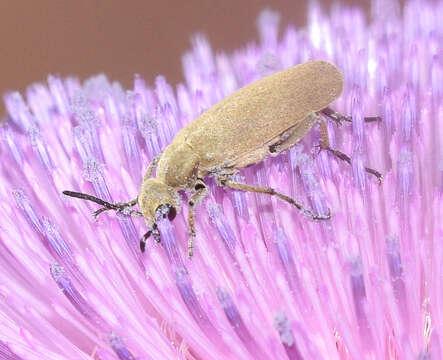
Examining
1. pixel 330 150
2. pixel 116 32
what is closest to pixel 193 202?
pixel 330 150

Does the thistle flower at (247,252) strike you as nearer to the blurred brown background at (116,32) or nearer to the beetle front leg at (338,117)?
the beetle front leg at (338,117)

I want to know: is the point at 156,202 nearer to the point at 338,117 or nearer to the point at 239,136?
the point at 239,136

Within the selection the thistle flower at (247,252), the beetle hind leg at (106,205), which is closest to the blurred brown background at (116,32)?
the thistle flower at (247,252)

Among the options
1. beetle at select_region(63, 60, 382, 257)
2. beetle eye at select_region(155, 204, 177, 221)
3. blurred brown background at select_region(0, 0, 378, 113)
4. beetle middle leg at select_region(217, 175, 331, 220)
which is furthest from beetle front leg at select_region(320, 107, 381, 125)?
blurred brown background at select_region(0, 0, 378, 113)

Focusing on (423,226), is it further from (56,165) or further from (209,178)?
(56,165)

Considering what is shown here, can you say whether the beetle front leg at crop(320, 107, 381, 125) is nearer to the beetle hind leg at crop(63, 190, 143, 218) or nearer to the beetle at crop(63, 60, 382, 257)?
the beetle at crop(63, 60, 382, 257)

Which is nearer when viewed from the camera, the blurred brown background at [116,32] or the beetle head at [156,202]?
the beetle head at [156,202]

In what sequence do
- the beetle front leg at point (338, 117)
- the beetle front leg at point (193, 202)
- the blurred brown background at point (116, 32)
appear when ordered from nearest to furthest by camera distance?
the beetle front leg at point (193, 202) → the beetle front leg at point (338, 117) → the blurred brown background at point (116, 32)

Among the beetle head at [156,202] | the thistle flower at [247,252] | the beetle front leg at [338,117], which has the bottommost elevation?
the thistle flower at [247,252]
